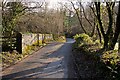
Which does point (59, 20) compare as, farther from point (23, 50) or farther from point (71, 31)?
point (23, 50)

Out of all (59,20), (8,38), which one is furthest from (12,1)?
(59,20)

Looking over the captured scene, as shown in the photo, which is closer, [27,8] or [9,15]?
[9,15]

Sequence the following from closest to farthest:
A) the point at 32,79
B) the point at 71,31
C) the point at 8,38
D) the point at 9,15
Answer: the point at 32,79, the point at 8,38, the point at 9,15, the point at 71,31

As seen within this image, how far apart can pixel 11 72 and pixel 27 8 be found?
1484cm

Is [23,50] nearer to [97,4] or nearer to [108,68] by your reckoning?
[97,4]

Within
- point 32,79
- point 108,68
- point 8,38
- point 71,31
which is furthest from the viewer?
point 71,31

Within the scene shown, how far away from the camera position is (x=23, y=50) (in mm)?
20750

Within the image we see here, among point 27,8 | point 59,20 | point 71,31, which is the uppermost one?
point 27,8

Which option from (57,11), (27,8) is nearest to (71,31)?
(57,11)

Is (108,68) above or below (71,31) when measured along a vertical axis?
above

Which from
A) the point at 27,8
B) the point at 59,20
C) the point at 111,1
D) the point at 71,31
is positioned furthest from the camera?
the point at 71,31

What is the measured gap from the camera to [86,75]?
1134 centimetres

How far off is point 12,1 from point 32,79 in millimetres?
14701

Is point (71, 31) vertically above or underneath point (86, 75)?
underneath
